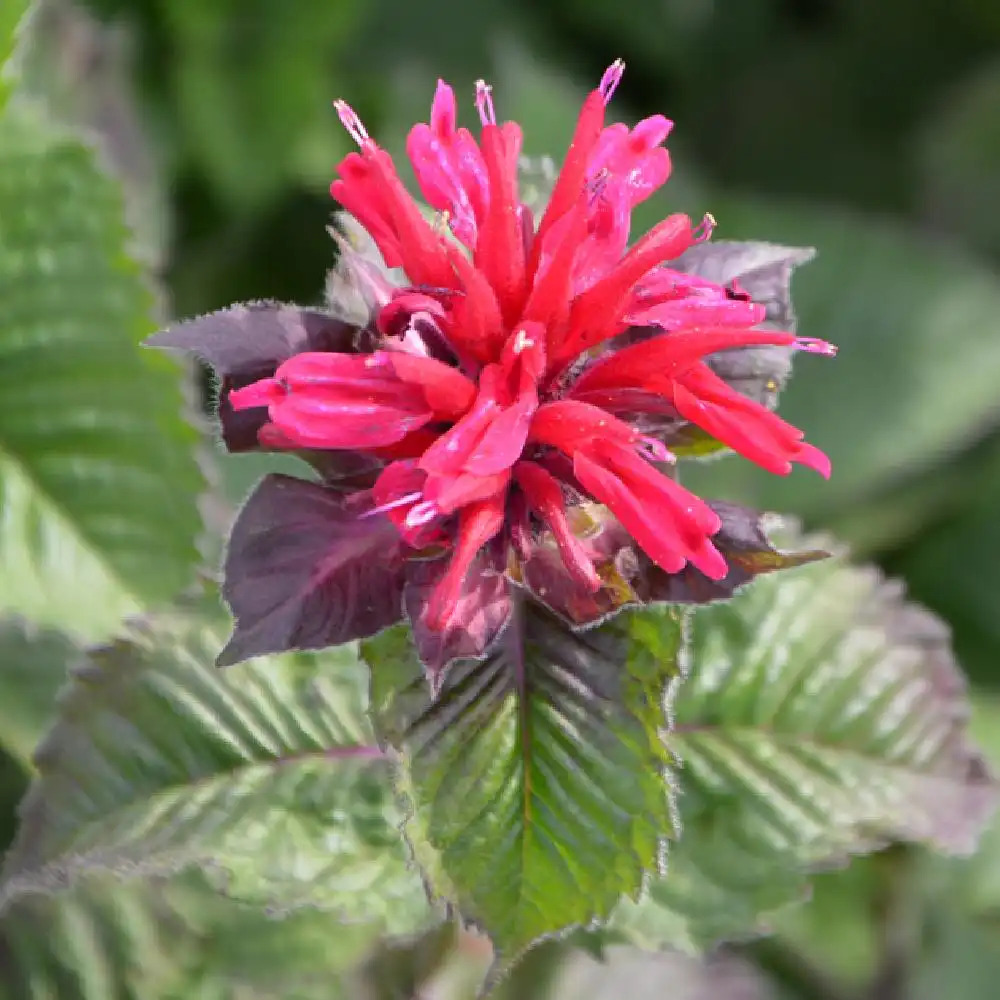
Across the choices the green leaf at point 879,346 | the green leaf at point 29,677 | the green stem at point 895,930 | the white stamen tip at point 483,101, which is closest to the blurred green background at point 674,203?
A: the green leaf at point 879,346

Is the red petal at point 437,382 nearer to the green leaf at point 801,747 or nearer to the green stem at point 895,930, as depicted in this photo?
the green leaf at point 801,747

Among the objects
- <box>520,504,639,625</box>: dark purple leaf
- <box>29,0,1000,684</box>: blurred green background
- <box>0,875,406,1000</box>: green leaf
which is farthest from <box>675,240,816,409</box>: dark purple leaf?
<box>29,0,1000,684</box>: blurred green background

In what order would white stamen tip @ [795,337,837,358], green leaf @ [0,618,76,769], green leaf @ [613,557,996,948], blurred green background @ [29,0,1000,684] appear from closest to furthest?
white stamen tip @ [795,337,837,358] < green leaf @ [613,557,996,948] < green leaf @ [0,618,76,769] < blurred green background @ [29,0,1000,684]

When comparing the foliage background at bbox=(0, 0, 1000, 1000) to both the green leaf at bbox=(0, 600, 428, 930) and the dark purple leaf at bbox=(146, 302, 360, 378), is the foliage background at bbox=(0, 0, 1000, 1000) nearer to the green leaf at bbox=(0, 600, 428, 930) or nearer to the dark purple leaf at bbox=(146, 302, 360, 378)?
the green leaf at bbox=(0, 600, 428, 930)

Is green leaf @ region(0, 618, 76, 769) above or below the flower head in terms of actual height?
below

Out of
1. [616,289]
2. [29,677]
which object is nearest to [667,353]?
[616,289]

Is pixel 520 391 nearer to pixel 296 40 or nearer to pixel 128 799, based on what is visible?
pixel 128 799

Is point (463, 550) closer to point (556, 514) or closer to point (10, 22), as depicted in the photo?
point (556, 514)
